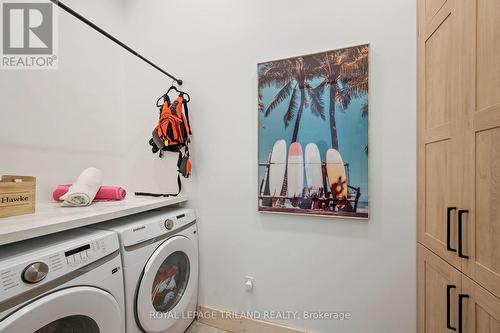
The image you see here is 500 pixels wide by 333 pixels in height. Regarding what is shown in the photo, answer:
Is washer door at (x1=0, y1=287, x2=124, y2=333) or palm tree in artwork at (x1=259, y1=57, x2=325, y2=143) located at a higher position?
palm tree in artwork at (x1=259, y1=57, x2=325, y2=143)

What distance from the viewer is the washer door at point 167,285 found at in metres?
1.25

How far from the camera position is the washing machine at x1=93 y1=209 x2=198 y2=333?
3.95ft

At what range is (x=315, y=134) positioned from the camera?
1.47m

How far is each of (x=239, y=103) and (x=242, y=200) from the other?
0.72m

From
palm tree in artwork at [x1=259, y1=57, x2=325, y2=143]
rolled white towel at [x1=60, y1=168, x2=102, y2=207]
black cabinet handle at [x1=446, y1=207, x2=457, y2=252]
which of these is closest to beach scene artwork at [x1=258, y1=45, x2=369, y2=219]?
palm tree in artwork at [x1=259, y1=57, x2=325, y2=143]

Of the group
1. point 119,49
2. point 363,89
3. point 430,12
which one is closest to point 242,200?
point 363,89

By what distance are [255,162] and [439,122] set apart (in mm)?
1034

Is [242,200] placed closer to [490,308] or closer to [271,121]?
[271,121]

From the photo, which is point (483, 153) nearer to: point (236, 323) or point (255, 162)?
point (255, 162)

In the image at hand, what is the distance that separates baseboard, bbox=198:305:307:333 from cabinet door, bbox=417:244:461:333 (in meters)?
0.76

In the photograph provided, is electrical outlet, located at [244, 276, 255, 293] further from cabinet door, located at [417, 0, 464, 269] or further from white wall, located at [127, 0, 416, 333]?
cabinet door, located at [417, 0, 464, 269]

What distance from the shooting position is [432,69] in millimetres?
1068

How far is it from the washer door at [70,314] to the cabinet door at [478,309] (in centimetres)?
143

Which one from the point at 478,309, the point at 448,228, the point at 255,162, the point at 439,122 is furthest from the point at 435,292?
the point at 255,162
